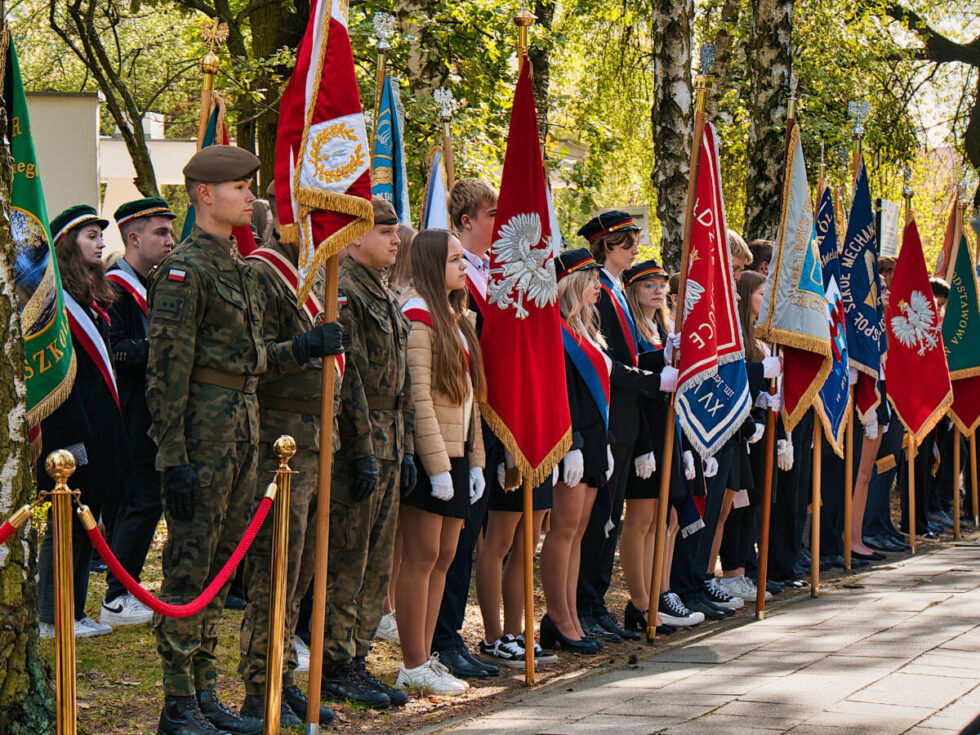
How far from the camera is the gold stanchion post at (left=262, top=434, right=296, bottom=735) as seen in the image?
15.7 ft

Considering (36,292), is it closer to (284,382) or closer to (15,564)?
(284,382)

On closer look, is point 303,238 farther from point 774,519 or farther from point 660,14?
point 660,14

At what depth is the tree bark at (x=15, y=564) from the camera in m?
4.64

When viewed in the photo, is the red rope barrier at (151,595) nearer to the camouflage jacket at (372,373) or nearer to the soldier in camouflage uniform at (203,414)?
the soldier in camouflage uniform at (203,414)

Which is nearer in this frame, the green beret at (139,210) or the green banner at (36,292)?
the green banner at (36,292)

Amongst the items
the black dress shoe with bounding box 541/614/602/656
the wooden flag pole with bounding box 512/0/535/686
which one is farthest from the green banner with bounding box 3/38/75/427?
the black dress shoe with bounding box 541/614/602/656

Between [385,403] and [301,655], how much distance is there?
57.1 inches

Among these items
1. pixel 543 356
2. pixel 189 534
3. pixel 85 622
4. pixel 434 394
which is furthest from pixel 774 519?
pixel 189 534

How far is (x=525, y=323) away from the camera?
663 cm

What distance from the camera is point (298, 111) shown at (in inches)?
217

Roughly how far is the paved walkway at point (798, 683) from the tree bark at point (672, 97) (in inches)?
204

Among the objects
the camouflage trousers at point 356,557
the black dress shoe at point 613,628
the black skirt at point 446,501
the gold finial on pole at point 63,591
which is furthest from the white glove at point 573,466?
the gold finial on pole at point 63,591

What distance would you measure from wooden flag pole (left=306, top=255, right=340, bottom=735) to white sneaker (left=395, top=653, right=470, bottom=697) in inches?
38.1

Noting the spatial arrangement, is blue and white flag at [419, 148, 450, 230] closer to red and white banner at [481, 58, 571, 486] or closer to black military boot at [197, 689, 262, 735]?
red and white banner at [481, 58, 571, 486]
